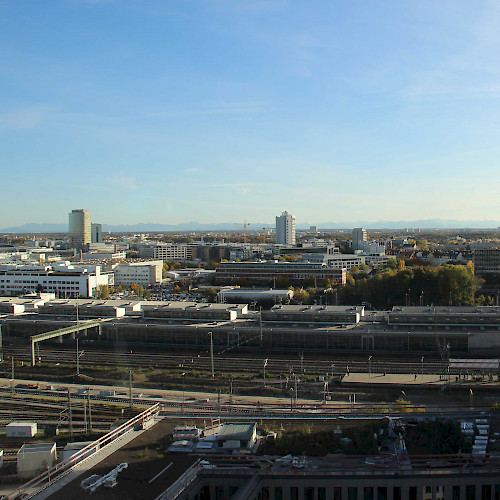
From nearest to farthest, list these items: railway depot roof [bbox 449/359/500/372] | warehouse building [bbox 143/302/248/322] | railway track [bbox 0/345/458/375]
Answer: railway depot roof [bbox 449/359/500/372] → railway track [bbox 0/345/458/375] → warehouse building [bbox 143/302/248/322]

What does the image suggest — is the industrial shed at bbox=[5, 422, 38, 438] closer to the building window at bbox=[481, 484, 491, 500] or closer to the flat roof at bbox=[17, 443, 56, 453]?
the flat roof at bbox=[17, 443, 56, 453]

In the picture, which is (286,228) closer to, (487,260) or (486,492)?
A: (487,260)

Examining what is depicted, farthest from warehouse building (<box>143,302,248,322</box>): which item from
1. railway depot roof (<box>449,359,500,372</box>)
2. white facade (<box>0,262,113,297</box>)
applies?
white facade (<box>0,262,113,297</box>)

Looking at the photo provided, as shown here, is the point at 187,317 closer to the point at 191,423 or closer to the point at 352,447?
the point at 191,423

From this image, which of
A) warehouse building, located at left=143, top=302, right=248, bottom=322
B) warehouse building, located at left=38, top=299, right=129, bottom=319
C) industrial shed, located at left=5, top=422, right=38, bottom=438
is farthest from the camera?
warehouse building, located at left=38, top=299, right=129, bottom=319

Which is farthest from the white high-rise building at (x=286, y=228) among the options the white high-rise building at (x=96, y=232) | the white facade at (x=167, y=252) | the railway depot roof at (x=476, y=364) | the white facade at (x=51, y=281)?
the railway depot roof at (x=476, y=364)

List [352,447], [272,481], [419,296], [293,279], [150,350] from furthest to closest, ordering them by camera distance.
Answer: [293,279] < [419,296] < [150,350] < [352,447] < [272,481]

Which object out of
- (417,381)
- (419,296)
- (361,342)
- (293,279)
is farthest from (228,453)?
(293,279)
